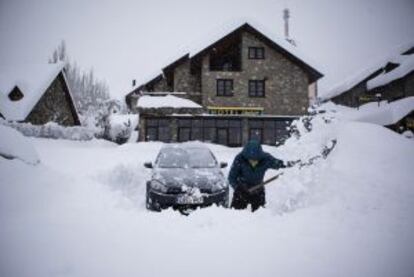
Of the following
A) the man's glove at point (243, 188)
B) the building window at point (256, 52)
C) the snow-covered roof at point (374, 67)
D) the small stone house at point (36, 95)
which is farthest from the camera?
the snow-covered roof at point (374, 67)

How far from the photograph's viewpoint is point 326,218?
5516mm

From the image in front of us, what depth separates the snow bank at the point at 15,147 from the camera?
676cm

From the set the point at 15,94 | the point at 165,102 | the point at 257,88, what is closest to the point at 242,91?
the point at 257,88

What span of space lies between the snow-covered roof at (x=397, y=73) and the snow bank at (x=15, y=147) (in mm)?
27325

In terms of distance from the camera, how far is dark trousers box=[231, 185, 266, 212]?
650 centimetres

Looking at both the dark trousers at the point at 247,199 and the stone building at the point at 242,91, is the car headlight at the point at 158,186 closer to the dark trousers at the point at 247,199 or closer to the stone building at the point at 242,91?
the dark trousers at the point at 247,199

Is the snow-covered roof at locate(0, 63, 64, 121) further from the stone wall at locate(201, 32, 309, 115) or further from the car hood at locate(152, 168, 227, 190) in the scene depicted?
the car hood at locate(152, 168, 227, 190)

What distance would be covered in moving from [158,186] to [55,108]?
26.1 meters

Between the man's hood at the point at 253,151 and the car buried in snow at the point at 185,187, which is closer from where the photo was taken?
the man's hood at the point at 253,151

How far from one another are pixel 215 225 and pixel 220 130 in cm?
1962

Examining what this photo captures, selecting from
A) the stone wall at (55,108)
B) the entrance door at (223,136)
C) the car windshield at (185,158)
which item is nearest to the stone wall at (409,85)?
the entrance door at (223,136)

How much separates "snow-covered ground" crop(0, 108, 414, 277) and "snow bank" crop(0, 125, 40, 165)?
32cm

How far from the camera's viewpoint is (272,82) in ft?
82.6

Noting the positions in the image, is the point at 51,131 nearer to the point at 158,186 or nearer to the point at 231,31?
the point at 231,31
